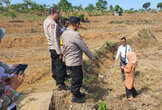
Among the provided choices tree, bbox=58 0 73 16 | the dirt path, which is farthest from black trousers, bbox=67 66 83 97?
tree, bbox=58 0 73 16

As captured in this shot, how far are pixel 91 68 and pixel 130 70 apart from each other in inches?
90.2

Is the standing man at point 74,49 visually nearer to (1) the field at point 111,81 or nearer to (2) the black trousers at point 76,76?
(2) the black trousers at point 76,76

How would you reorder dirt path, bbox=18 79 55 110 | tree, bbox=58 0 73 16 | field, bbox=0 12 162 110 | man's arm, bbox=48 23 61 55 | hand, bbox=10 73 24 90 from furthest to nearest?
tree, bbox=58 0 73 16 < field, bbox=0 12 162 110 < man's arm, bbox=48 23 61 55 < dirt path, bbox=18 79 55 110 < hand, bbox=10 73 24 90

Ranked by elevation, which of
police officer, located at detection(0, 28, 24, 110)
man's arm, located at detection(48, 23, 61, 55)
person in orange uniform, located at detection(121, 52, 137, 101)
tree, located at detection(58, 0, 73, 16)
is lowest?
person in orange uniform, located at detection(121, 52, 137, 101)

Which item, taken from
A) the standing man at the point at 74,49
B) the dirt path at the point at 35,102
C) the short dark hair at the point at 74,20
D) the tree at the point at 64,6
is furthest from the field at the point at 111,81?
the tree at the point at 64,6

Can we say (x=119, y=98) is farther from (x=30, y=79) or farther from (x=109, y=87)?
(x=30, y=79)

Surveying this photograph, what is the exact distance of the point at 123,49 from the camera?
4609mm

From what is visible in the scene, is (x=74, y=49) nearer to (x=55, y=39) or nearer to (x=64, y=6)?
(x=55, y=39)

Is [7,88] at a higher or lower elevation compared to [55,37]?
lower

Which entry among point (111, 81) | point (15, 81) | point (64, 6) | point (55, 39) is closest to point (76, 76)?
point (55, 39)

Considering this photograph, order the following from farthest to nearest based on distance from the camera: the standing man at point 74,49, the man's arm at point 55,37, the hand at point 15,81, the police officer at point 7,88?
1. the man's arm at point 55,37
2. the standing man at point 74,49
3. the hand at point 15,81
4. the police officer at point 7,88

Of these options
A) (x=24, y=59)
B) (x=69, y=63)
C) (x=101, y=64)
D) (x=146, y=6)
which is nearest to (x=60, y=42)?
(x=69, y=63)

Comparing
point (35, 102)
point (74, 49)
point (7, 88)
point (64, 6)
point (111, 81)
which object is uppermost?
point (64, 6)

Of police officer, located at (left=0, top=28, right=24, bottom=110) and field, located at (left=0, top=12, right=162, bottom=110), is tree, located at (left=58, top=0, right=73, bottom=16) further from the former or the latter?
police officer, located at (left=0, top=28, right=24, bottom=110)
